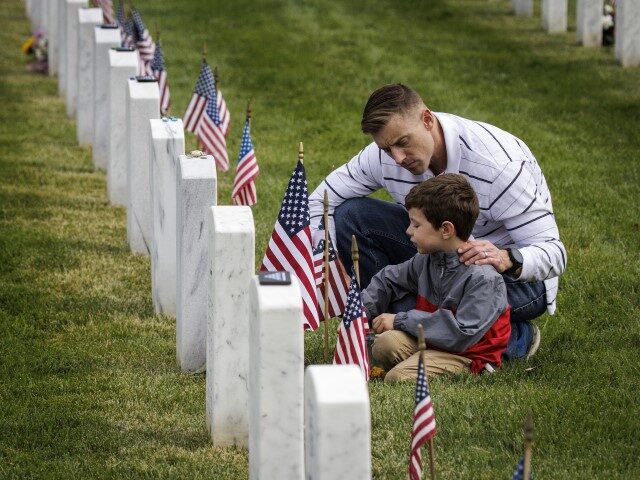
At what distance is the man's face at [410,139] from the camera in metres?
6.15

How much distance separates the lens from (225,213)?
213 inches

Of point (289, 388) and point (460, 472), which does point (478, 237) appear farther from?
point (289, 388)

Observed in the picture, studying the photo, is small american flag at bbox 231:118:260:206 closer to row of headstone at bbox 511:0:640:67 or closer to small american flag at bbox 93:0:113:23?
small american flag at bbox 93:0:113:23

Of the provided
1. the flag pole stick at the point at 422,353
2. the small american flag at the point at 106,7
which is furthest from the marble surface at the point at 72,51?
the flag pole stick at the point at 422,353

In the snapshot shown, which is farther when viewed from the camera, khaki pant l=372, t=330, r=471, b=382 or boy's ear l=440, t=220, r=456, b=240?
khaki pant l=372, t=330, r=471, b=382

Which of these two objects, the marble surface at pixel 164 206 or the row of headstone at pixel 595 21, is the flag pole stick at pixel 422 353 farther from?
the row of headstone at pixel 595 21

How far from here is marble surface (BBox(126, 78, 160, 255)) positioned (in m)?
8.45

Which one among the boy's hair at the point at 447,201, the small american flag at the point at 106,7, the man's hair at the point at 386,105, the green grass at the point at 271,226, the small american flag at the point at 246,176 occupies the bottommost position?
the green grass at the point at 271,226

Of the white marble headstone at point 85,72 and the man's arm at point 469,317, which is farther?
the white marble headstone at point 85,72

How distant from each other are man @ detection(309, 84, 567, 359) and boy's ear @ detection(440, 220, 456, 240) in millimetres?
85

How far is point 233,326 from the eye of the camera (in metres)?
5.32

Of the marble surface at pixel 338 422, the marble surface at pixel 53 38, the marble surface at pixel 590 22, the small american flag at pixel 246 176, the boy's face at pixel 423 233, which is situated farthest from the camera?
the marble surface at pixel 53 38

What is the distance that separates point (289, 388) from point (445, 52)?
11.8 metres

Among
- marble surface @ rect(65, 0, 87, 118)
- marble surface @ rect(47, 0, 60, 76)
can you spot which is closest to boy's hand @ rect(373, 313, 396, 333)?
marble surface @ rect(65, 0, 87, 118)
